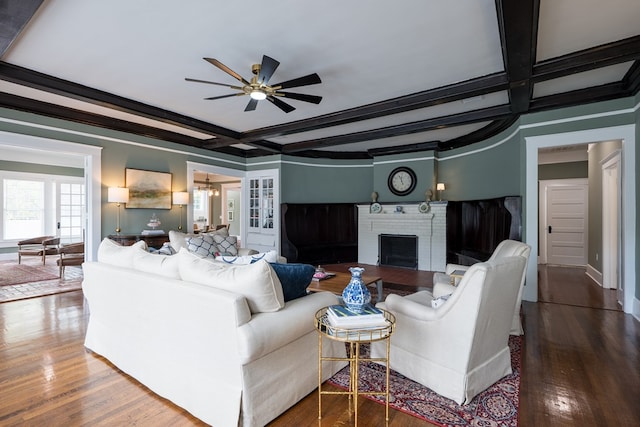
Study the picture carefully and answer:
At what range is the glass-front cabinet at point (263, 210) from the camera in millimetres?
7209

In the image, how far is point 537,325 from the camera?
340 cm

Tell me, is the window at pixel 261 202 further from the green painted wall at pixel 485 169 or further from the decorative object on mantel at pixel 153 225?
the green painted wall at pixel 485 169

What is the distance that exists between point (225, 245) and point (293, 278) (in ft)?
10.9

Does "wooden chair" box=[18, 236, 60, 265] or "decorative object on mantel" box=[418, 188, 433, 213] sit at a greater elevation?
"decorative object on mantel" box=[418, 188, 433, 213]

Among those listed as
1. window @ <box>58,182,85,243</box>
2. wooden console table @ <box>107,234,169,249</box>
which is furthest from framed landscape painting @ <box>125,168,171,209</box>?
window @ <box>58,182,85,243</box>

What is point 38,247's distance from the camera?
7.41 metres

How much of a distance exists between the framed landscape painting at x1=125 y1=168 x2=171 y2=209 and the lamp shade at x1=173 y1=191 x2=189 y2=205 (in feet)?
0.39

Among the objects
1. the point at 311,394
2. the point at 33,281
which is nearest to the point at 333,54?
the point at 311,394

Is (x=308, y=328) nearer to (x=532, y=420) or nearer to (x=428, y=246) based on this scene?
(x=532, y=420)

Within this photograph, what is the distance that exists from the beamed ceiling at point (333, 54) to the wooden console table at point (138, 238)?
1822 millimetres

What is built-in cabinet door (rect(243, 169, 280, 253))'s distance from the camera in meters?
7.20

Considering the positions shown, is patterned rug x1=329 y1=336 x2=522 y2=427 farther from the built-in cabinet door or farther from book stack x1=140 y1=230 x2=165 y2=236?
the built-in cabinet door

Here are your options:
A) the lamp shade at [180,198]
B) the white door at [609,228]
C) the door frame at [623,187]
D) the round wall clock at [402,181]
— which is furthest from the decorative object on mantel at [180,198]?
the white door at [609,228]

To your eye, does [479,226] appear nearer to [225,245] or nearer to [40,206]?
[225,245]
